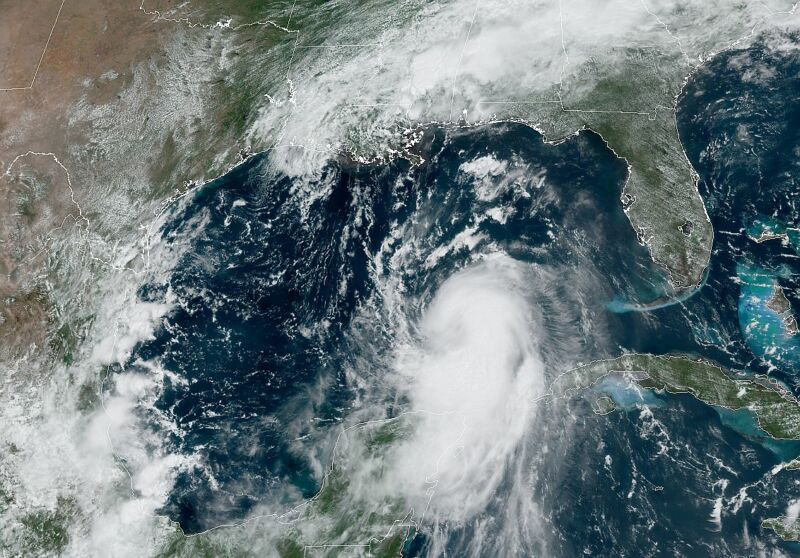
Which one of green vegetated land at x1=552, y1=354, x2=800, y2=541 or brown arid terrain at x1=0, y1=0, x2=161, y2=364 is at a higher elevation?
brown arid terrain at x1=0, y1=0, x2=161, y2=364

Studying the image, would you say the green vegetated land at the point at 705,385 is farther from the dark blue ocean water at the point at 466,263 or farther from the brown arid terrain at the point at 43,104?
the brown arid terrain at the point at 43,104

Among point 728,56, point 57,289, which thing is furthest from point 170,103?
point 728,56

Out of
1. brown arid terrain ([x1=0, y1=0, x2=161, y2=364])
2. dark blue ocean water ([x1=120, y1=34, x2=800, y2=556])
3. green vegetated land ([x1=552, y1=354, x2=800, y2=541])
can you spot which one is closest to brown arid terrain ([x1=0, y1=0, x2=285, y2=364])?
brown arid terrain ([x1=0, y1=0, x2=161, y2=364])

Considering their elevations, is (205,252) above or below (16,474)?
above

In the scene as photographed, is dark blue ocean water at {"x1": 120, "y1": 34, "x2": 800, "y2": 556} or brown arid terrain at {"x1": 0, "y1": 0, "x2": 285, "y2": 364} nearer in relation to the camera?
dark blue ocean water at {"x1": 120, "y1": 34, "x2": 800, "y2": 556}

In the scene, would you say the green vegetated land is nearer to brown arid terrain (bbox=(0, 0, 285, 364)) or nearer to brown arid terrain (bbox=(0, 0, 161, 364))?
brown arid terrain (bbox=(0, 0, 285, 364))

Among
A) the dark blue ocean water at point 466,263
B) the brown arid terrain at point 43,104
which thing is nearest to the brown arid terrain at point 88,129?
the brown arid terrain at point 43,104

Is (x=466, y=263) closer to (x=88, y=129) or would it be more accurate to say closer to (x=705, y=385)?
(x=705, y=385)

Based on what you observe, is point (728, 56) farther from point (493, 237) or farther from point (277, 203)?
point (277, 203)
